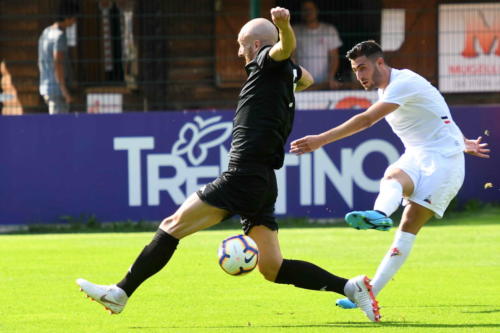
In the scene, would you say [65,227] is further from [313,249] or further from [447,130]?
[447,130]

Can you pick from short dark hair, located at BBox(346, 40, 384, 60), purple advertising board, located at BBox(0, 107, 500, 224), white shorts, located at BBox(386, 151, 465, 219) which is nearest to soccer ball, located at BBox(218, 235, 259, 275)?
white shorts, located at BBox(386, 151, 465, 219)

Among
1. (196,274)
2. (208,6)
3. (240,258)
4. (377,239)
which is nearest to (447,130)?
(240,258)

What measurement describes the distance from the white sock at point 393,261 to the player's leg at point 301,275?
0.36m

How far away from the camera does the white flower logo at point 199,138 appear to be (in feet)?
51.5

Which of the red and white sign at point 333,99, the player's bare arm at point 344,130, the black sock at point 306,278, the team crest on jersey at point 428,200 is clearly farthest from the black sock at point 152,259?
the red and white sign at point 333,99

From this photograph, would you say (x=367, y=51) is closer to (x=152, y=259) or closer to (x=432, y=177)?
(x=432, y=177)

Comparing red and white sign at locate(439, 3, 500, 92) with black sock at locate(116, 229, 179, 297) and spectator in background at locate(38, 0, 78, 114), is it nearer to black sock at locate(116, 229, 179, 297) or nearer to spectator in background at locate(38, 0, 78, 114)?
spectator in background at locate(38, 0, 78, 114)

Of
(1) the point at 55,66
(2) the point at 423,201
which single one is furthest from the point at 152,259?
(1) the point at 55,66

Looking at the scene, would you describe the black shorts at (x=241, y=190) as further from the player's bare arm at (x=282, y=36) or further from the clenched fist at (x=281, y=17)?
the clenched fist at (x=281, y=17)

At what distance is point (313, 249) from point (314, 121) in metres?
3.69

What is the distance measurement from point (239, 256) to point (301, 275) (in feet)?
1.79

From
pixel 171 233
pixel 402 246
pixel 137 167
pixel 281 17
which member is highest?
pixel 281 17

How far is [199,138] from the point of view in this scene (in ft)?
51.7

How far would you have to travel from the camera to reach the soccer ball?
749 cm
